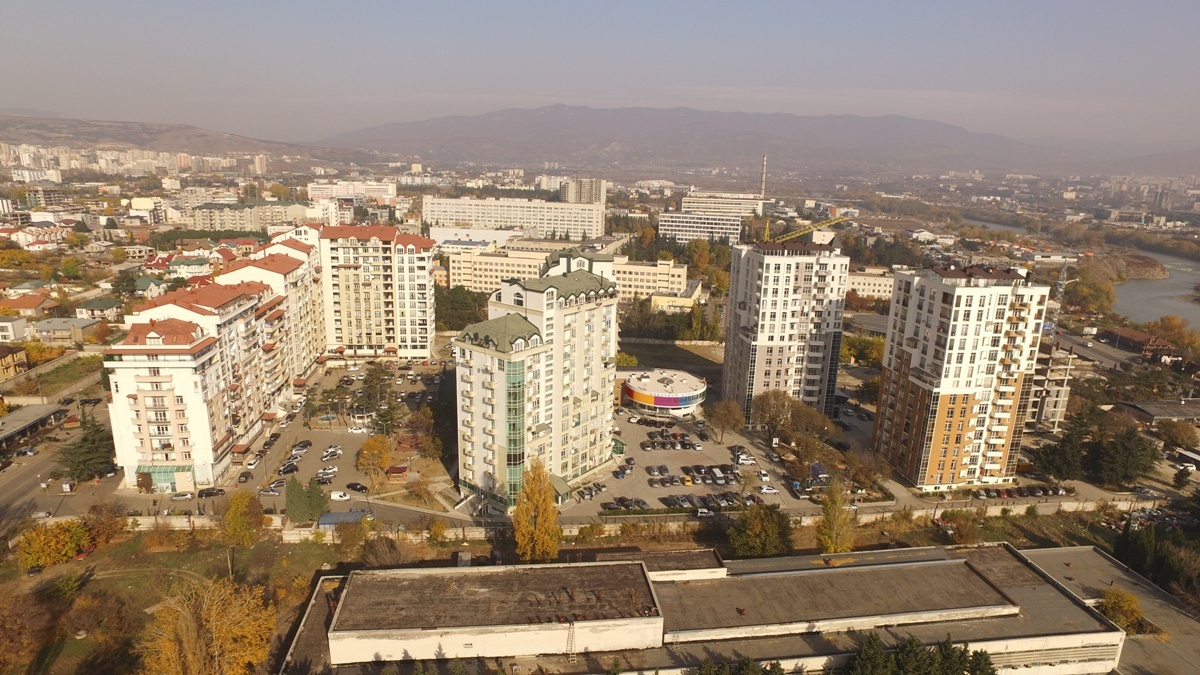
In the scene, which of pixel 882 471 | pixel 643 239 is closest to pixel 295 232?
pixel 882 471

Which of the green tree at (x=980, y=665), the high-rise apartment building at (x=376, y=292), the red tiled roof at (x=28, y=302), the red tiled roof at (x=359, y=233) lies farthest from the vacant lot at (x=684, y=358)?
the red tiled roof at (x=28, y=302)

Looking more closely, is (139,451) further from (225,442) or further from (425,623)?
(425,623)

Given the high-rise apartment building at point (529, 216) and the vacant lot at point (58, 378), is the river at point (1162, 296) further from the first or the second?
the vacant lot at point (58, 378)

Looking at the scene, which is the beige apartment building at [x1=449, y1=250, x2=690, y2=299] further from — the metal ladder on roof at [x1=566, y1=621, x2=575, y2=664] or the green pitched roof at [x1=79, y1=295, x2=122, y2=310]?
the metal ladder on roof at [x1=566, y1=621, x2=575, y2=664]

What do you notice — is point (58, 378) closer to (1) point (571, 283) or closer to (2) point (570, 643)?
(1) point (571, 283)

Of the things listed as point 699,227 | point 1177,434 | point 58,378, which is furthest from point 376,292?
point 699,227

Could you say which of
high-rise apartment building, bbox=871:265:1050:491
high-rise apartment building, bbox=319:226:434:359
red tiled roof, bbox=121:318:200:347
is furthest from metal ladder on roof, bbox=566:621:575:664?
high-rise apartment building, bbox=319:226:434:359
